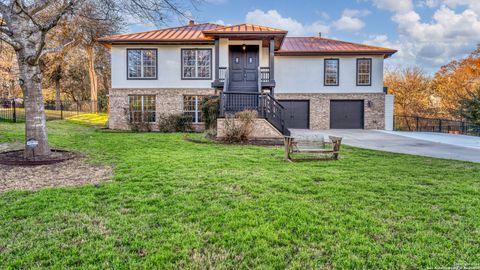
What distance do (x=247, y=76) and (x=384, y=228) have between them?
1559 centimetres

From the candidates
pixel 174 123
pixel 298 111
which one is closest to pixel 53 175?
pixel 174 123

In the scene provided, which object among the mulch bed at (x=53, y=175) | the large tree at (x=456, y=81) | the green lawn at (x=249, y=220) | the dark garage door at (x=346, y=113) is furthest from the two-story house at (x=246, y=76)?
the large tree at (x=456, y=81)

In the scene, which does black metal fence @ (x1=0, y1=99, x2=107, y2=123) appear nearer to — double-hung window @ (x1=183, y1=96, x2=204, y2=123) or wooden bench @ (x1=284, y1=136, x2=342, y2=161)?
double-hung window @ (x1=183, y1=96, x2=204, y2=123)

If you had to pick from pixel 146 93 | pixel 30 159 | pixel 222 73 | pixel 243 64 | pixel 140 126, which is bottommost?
pixel 30 159

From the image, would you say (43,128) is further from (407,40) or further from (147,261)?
(407,40)

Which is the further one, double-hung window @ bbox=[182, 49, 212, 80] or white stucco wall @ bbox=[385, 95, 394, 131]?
white stucco wall @ bbox=[385, 95, 394, 131]

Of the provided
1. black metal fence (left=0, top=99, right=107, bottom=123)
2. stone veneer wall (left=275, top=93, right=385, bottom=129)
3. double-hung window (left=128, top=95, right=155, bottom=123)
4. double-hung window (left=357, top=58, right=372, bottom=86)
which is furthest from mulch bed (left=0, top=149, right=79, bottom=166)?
double-hung window (left=357, top=58, right=372, bottom=86)

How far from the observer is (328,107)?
20.5 m

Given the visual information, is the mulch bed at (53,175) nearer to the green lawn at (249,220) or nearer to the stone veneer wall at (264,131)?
the green lawn at (249,220)

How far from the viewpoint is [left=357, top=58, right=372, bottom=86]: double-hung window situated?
798 inches

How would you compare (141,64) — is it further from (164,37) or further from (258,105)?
(258,105)

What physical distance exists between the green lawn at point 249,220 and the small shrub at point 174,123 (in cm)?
1148

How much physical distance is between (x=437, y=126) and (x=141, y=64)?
2186 cm

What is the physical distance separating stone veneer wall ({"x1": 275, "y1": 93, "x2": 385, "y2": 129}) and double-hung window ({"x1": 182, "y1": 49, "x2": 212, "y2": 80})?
497 cm
